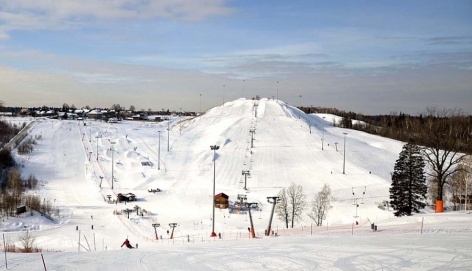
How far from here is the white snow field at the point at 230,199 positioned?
16.4 meters

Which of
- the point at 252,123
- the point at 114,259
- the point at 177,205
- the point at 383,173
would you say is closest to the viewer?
the point at 114,259

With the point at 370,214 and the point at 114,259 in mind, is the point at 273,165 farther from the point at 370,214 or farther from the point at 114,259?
the point at 114,259

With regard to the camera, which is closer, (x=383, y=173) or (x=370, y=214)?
(x=370, y=214)

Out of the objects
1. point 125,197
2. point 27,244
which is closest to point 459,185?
point 125,197

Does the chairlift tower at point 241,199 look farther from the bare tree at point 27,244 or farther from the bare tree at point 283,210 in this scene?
the bare tree at point 27,244

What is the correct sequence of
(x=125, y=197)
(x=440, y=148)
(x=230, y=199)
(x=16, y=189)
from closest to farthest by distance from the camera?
(x=440, y=148), (x=125, y=197), (x=16, y=189), (x=230, y=199)

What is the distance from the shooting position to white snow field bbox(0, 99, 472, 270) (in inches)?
647

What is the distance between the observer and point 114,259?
1650 centimetres

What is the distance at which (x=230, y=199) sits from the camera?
5309cm

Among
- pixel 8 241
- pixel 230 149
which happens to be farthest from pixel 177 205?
pixel 230 149

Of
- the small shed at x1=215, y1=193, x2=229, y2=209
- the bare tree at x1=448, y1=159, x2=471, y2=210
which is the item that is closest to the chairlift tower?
the small shed at x1=215, y1=193, x2=229, y2=209

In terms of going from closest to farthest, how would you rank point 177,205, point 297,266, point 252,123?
point 297,266 < point 177,205 < point 252,123

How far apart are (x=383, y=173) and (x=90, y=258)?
196 ft

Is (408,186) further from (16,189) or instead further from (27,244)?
(16,189)
